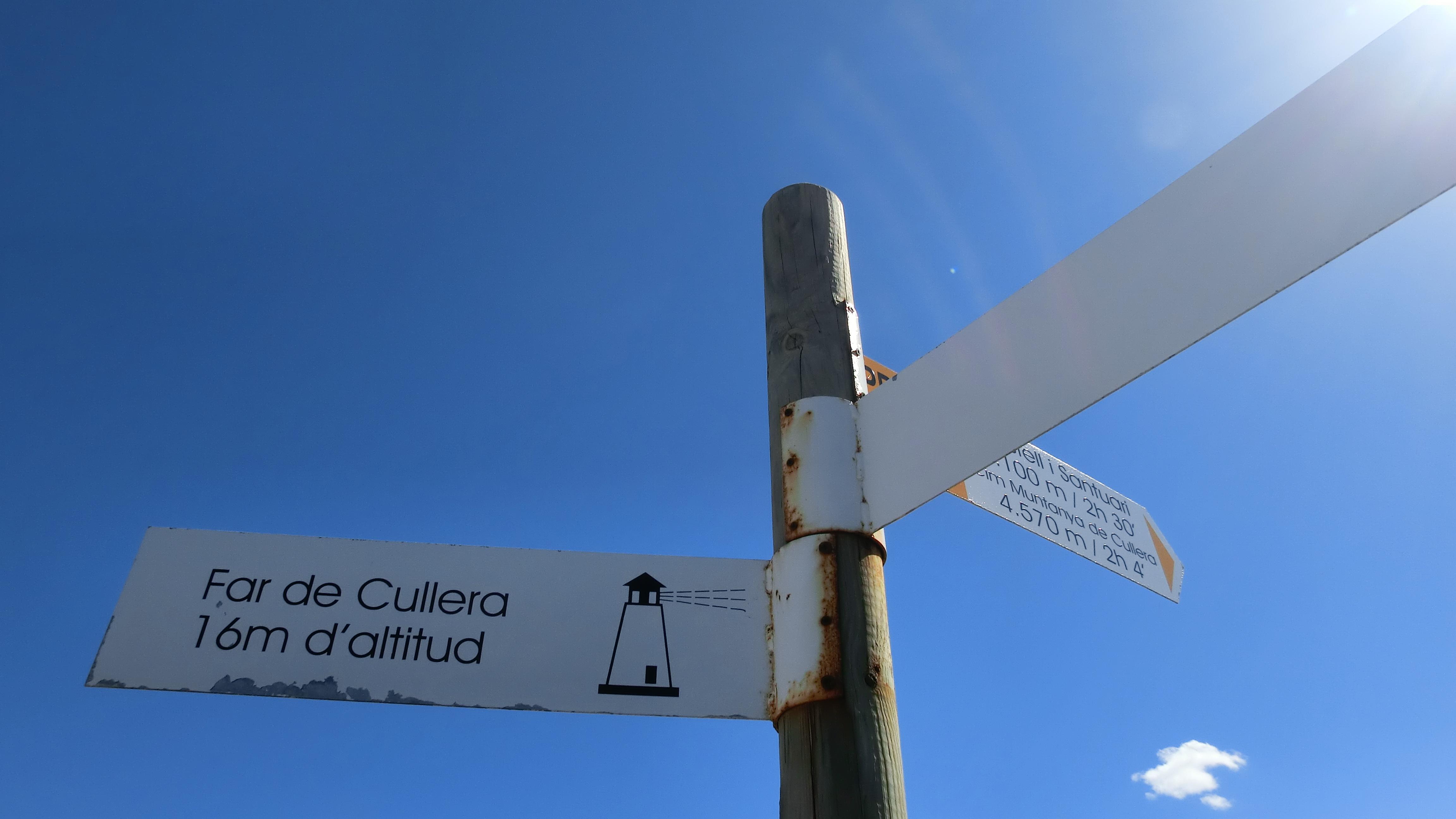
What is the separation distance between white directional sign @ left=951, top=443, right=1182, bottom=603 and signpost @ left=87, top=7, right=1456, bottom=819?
601 millimetres

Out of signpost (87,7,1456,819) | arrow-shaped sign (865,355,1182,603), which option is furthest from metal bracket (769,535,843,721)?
arrow-shaped sign (865,355,1182,603)

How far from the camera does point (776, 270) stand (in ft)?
5.68

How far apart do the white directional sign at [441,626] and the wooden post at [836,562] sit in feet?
0.54

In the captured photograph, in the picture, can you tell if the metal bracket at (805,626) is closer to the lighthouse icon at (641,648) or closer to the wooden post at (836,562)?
the wooden post at (836,562)

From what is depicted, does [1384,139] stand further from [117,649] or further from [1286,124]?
[117,649]

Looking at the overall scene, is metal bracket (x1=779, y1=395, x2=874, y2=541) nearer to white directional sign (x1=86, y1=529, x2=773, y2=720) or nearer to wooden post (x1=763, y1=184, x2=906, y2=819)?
wooden post (x1=763, y1=184, x2=906, y2=819)

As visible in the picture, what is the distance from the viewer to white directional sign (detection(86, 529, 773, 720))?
142 centimetres

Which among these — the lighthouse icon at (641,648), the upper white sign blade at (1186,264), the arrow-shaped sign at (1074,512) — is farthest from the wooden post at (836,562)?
the arrow-shaped sign at (1074,512)

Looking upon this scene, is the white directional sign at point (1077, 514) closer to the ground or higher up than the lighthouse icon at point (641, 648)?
higher up

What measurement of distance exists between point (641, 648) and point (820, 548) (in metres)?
0.37

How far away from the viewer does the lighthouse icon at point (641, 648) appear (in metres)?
1.44

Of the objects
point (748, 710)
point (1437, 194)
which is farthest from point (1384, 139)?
point (748, 710)

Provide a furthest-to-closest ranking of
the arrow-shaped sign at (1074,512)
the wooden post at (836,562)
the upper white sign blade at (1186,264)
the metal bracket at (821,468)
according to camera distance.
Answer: the arrow-shaped sign at (1074,512) < the metal bracket at (821,468) < the wooden post at (836,562) < the upper white sign blade at (1186,264)

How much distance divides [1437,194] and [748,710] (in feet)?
3.88
